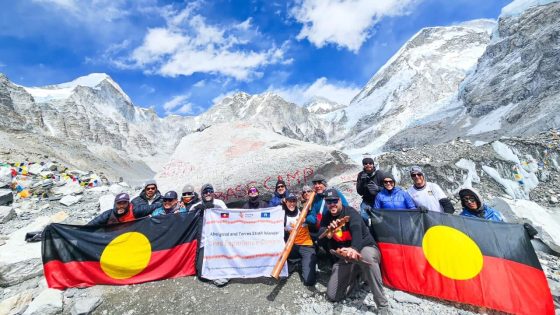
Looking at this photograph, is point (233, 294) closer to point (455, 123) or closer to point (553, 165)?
point (553, 165)

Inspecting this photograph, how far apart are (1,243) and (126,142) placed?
126m

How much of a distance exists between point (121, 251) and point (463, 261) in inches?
235

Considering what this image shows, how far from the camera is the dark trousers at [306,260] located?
5395 millimetres

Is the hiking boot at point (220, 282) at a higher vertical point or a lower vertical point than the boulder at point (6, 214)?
lower

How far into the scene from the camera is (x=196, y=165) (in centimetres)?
1083

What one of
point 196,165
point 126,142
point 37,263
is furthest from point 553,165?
point 126,142

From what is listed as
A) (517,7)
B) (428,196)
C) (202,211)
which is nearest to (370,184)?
(428,196)

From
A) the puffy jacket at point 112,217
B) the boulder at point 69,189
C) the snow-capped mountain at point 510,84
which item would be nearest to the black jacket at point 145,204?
the puffy jacket at point 112,217

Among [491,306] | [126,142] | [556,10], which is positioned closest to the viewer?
[491,306]

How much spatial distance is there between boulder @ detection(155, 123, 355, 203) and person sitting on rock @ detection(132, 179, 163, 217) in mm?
2312

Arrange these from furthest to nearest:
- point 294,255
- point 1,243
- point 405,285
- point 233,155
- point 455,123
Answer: point 455,123 < point 233,155 < point 1,243 < point 294,255 < point 405,285

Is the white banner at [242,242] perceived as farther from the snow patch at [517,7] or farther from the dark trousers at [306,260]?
the snow patch at [517,7]

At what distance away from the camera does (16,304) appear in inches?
195

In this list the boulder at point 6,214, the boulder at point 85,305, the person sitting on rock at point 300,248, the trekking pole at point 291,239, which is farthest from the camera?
the boulder at point 6,214
